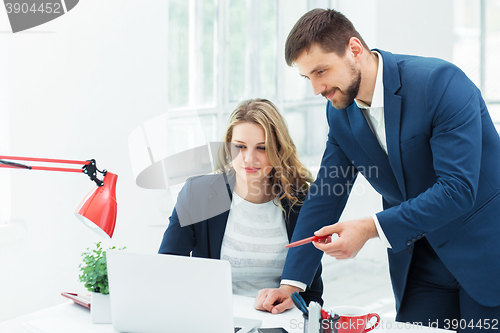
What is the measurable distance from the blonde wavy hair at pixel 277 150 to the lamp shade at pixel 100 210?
758 mm


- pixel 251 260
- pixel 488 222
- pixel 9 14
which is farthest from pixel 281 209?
pixel 9 14

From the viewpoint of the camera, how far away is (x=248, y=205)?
1.80 meters

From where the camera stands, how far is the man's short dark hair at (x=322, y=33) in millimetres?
1375

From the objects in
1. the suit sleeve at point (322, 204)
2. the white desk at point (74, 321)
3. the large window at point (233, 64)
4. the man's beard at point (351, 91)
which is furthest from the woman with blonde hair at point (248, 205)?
the large window at point (233, 64)

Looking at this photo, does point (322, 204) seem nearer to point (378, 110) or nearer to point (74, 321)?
point (378, 110)

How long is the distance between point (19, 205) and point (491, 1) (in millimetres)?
4470

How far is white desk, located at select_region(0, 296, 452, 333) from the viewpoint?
49.6 inches

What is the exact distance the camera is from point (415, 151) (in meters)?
1.45

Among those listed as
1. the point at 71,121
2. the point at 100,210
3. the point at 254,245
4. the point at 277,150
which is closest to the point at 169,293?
the point at 100,210

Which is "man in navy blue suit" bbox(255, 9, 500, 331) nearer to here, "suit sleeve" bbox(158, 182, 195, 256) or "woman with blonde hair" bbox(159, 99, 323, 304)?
"woman with blonde hair" bbox(159, 99, 323, 304)

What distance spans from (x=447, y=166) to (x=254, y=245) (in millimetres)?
715

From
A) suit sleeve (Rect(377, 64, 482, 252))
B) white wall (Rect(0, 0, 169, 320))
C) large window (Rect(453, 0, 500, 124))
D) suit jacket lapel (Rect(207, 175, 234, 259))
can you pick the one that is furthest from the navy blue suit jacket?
large window (Rect(453, 0, 500, 124))

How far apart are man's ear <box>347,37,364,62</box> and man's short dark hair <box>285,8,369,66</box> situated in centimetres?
1

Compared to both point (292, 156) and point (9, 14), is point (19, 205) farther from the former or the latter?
point (292, 156)
